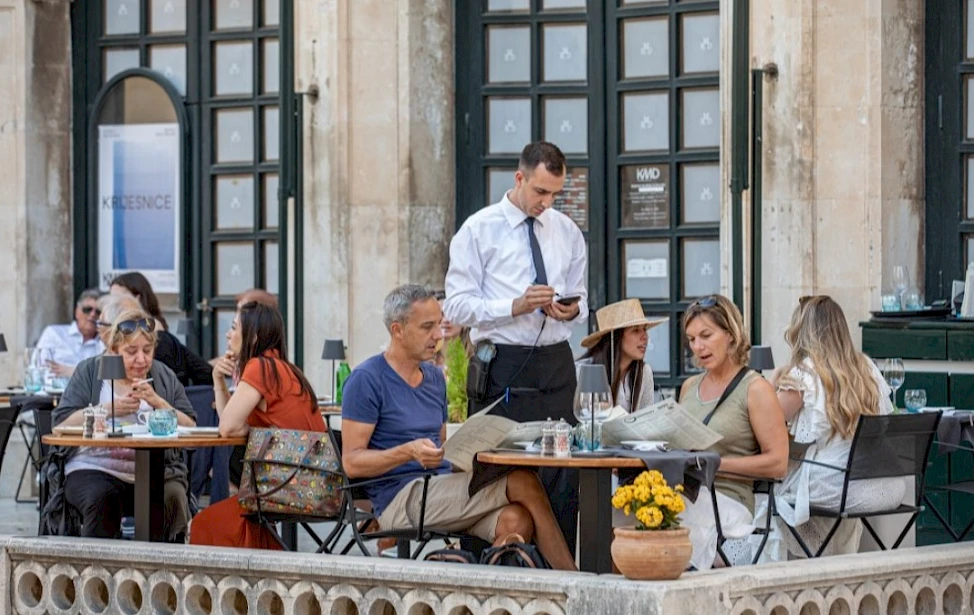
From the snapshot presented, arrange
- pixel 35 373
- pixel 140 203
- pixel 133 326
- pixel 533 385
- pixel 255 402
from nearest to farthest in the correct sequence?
pixel 255 402 → pixel 533 385 → pixel 133 326 → pixel 35 373 → pixel 140 203

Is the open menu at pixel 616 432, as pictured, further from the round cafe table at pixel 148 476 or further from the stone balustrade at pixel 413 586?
the round cafe table at pixel 148 476

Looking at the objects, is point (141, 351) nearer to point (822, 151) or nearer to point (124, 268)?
point (822, 151)

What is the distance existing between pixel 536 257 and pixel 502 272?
0.54 feet

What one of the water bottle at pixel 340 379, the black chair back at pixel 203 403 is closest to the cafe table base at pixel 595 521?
the black chair back at pixel 203 403

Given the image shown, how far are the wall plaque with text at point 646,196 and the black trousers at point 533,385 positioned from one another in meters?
4.49

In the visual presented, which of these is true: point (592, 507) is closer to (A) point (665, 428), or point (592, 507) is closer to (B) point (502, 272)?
(A) point (665, 428)

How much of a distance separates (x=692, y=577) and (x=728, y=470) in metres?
1.31

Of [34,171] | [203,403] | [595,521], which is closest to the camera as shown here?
[595,521]

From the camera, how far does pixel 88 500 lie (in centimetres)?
868

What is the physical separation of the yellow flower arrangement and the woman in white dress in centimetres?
188

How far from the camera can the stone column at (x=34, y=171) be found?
14297 mm

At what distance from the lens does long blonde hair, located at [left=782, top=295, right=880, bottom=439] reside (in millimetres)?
8391

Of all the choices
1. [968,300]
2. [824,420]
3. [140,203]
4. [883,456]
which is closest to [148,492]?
[824,420]

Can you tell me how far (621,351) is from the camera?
8930mm
